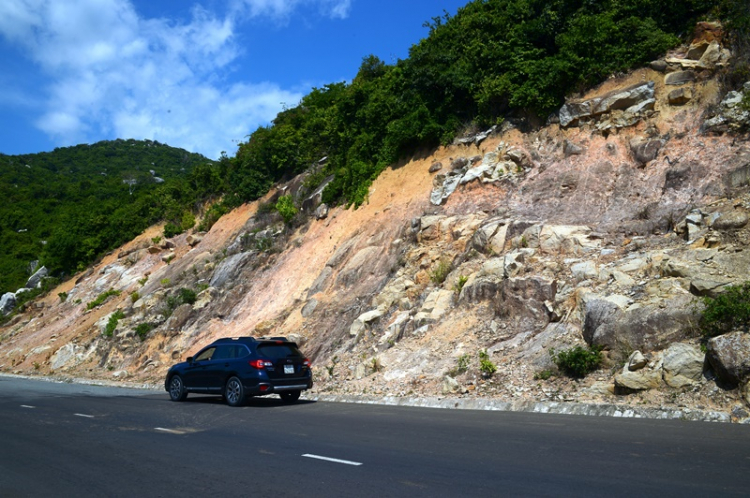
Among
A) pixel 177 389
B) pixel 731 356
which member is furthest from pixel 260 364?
pixel 731 356

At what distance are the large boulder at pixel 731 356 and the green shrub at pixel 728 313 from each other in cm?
39

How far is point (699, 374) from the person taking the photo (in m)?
10.6

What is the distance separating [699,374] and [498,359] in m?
4.56

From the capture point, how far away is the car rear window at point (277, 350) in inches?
542

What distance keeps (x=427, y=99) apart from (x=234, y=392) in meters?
15.9

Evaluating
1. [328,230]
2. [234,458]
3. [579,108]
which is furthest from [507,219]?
[234,458]

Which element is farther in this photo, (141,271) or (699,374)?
(141,271)

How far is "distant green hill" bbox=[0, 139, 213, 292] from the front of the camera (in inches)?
1702

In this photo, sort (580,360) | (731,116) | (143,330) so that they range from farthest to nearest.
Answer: (143,330) < (731,116) < (580,360)

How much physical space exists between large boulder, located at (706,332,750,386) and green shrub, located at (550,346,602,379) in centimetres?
232

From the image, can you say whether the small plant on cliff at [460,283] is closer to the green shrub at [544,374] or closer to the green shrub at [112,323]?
the green shrub at [544,374]

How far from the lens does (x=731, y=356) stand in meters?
9.88

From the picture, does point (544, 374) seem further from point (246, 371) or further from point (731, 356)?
point (246, 371)

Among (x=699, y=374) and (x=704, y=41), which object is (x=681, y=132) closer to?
(x=704, y=41)
